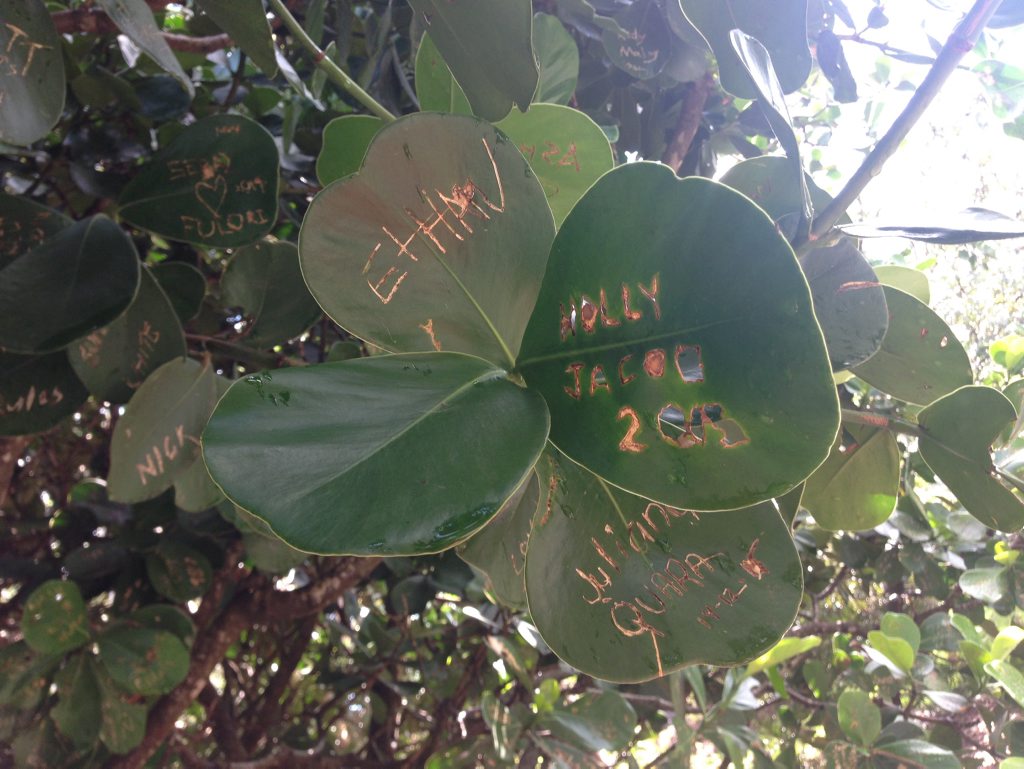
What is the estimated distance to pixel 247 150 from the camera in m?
0.59

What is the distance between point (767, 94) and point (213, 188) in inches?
18.8

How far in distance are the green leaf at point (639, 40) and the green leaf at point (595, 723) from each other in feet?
2.49

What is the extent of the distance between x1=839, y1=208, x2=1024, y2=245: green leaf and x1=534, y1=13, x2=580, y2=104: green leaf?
0.35 metres

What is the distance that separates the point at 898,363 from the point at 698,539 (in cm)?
19

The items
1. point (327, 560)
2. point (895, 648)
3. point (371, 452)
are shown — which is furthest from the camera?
point (327, 560)

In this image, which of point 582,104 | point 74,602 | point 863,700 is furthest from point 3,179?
point 863,700

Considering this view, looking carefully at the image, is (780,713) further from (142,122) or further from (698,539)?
(142,122)

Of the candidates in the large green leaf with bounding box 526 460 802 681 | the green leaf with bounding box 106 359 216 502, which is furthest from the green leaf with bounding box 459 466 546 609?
the green leaf with bounding box 106 359 216 502

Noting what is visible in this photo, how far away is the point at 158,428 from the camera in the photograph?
23.0 inches

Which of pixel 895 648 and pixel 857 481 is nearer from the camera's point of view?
pixel 857 481

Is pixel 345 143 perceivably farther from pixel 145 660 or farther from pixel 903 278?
pixel 145 660

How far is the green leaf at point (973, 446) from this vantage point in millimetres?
386

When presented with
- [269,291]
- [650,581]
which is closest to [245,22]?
[269,291]

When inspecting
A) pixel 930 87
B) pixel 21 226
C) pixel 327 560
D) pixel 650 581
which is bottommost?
pixel 327 560
